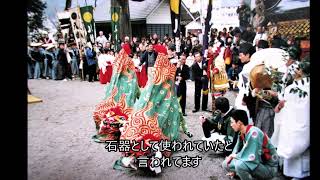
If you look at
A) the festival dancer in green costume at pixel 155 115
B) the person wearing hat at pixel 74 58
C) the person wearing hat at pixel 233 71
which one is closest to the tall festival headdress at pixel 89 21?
the person wearing hat at pixel 74 58

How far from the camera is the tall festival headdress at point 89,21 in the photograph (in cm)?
721

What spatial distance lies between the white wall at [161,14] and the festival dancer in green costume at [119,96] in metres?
2.27

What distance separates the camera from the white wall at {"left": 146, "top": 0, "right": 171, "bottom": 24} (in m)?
7.22


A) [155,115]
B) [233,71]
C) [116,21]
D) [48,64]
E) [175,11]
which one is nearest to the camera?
[155,115]

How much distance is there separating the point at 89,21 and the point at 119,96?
3690 mm

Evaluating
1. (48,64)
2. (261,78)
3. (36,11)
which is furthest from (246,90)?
(48,64)

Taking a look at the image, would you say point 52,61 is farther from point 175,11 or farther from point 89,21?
point 175,11

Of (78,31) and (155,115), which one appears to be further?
(78,31)

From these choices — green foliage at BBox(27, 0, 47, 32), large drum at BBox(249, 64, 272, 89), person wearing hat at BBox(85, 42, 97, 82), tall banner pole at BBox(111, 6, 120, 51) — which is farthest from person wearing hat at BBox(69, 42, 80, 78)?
green foliage at BBox(27, 0, 47, 32)

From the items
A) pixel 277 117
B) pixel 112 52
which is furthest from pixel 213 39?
pixel 277 117

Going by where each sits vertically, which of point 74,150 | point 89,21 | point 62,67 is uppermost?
point 89,21

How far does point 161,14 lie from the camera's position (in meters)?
7.57
